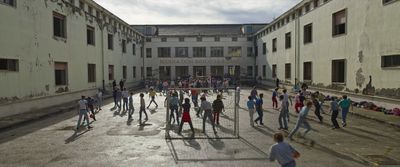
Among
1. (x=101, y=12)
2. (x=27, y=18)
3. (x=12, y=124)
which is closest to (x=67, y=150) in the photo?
(x=12, y=124)

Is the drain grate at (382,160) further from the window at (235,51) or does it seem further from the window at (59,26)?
the window at (235,51)

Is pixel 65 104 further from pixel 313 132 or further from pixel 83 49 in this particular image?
pixel 313 132

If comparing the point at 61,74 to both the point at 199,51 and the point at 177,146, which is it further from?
the point at 199,51

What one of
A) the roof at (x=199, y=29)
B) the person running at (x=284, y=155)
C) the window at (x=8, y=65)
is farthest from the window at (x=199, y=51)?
the person running at (x=284, y=155)

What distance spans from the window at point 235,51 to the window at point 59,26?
31.0m

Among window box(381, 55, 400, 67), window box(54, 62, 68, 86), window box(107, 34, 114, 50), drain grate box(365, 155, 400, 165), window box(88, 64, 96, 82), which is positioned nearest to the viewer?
drain grate box(365, 155, 400, 165)

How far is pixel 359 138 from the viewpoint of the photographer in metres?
10.8

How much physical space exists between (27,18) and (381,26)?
18.8 meters

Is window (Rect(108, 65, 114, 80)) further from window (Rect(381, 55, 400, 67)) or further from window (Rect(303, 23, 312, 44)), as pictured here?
window (Rect(381, 55, 400, 67))

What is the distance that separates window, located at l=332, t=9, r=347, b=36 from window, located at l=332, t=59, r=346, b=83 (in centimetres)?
199

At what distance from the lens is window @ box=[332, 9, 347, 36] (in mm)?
20306

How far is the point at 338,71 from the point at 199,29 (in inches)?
1317

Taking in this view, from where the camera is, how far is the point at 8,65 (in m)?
15.5

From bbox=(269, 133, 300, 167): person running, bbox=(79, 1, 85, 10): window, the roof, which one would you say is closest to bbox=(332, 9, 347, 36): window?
bbox=(269, 133, 300, 167): person running
